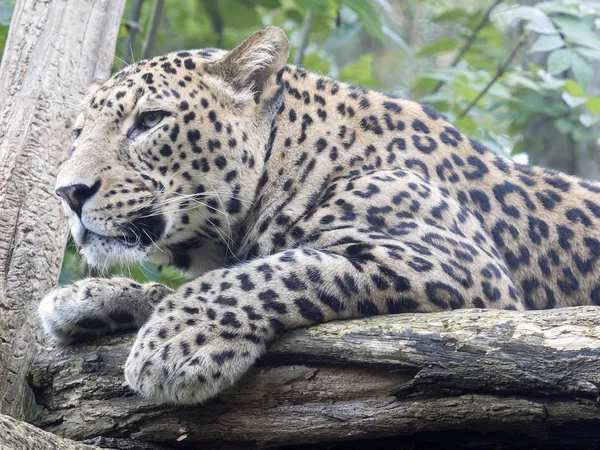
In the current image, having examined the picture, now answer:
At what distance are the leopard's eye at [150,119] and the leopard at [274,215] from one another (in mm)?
19

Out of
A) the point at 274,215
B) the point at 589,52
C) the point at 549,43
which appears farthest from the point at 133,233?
the point at 589,52

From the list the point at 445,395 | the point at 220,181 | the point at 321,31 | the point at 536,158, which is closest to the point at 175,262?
the point at 220,181

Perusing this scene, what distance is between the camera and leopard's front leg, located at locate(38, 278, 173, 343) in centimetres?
557

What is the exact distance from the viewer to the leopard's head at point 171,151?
18.5ft

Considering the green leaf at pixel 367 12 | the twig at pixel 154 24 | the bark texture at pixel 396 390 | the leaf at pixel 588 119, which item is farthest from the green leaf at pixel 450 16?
the bark texture at pixel 396 390

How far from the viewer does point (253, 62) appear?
612 centimetres

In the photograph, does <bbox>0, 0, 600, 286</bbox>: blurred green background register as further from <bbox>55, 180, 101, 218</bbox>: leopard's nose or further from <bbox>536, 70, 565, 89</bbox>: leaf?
<bbox>55, 180, 101, 218</bbox>: leopard's nose

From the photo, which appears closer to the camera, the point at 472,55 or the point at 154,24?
the point at 154,24

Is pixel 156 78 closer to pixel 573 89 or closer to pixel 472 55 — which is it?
pixel 573 89

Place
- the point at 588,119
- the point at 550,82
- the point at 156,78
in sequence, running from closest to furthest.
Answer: the point at 156,78, the point at 588,119, the point at 550,82

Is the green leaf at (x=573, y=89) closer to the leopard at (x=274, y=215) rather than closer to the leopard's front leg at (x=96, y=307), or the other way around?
the leopard at (x=274, y=215)

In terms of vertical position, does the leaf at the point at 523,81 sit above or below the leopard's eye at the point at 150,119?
above

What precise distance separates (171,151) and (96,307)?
111 cm

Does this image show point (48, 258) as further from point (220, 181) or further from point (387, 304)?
point (387, 304)
